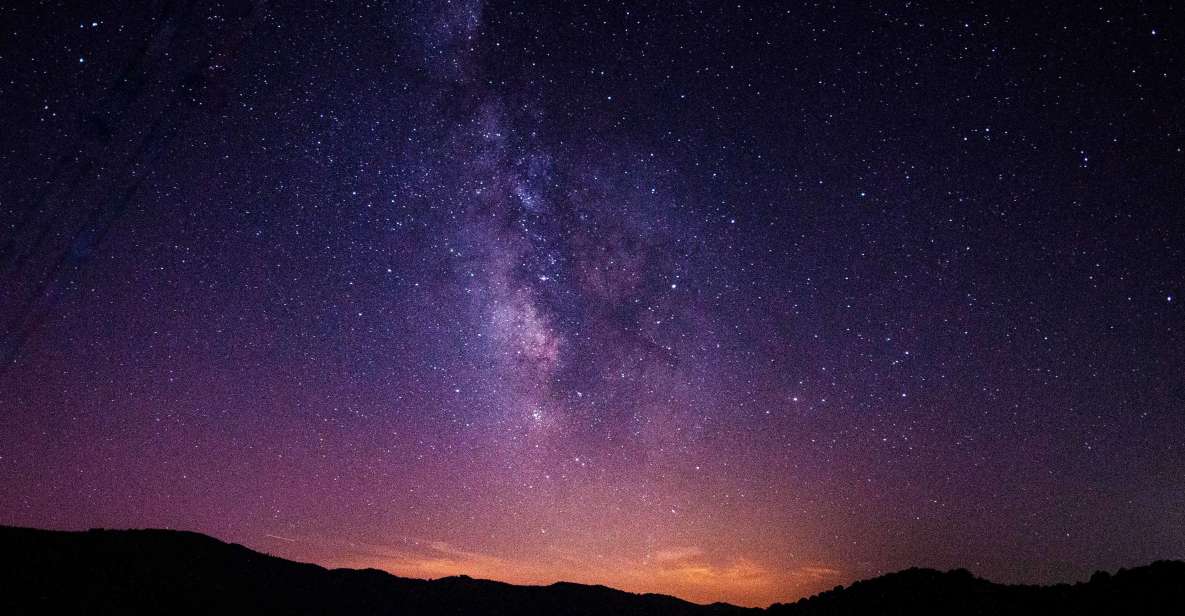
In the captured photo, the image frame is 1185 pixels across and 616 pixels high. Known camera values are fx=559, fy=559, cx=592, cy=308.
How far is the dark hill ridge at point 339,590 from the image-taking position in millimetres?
13086

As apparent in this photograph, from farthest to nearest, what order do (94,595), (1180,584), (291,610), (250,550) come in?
1. (250,550)
2. (291,610)
3. (94,595)
4. (1180,584)

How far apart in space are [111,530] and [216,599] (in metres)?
7.26

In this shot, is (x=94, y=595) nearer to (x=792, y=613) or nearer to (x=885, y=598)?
(x=792, y=613)

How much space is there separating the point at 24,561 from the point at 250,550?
10.0 meters

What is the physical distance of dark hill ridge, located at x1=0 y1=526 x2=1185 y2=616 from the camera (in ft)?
42.9

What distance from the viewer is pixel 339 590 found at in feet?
92.5

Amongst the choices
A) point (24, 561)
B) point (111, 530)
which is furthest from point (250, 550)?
point (24, 561)

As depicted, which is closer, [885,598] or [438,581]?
[885,598]

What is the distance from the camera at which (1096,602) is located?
12148 millimetres

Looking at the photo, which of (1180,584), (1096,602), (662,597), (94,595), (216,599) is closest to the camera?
(1180,584)

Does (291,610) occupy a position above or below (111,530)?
below

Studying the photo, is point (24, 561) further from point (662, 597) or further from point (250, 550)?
point (662, 597)

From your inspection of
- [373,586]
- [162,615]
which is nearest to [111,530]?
[162,615]

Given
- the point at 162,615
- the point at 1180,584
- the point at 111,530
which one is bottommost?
the point at 162,615
